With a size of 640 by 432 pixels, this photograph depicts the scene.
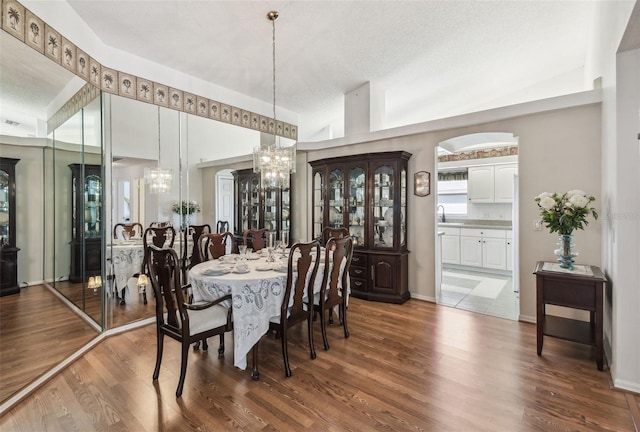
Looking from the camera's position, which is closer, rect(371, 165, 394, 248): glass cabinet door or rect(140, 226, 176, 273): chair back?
rect(140, 226, 176, 273): chair back

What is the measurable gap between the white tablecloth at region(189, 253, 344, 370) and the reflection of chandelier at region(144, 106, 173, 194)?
1.59 metres

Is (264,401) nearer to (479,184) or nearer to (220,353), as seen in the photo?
(220,353)

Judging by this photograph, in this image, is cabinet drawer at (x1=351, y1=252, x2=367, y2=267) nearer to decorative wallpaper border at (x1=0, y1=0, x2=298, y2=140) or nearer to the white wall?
the white wall

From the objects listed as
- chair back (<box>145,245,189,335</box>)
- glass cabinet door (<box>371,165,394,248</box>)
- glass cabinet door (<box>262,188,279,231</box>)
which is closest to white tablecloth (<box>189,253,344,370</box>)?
chair back (<box>145,245,189,335</box>)

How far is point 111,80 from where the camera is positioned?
3.14m

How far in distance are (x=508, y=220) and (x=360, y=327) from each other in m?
4.67

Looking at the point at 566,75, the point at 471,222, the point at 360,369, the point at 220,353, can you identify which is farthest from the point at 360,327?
the point at 566,75

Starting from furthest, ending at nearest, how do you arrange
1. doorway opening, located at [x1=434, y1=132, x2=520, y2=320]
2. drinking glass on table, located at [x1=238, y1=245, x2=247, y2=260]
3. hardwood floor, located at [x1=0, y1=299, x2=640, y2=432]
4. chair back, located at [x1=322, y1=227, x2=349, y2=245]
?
1. doorway opening, located at [x1=434, y1=132, x2=520, y2=320]
2. chair back, located at [x1=322, y1=227, x2=349, y2=245]
3. drinking glass on table, located at [x1=238, y1=245, x2=247, y2=260]
4. hardwood floor, located at [x1=0, y1=299, x2=640, y2=432]

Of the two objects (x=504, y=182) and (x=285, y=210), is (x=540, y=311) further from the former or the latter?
(x=504, y=182)

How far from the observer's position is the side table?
2420mm

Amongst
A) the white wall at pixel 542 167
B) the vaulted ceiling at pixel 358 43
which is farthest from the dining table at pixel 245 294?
the white wall at pixel 542 167

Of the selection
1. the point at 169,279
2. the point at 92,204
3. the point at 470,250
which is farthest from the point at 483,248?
the point at 92,204

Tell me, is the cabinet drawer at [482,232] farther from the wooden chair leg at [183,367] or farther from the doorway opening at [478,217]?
the wooden chair leg at [183,367]

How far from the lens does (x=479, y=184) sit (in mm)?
6465
